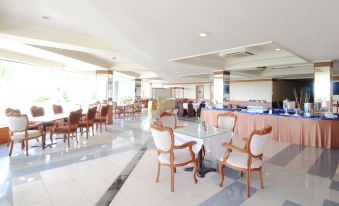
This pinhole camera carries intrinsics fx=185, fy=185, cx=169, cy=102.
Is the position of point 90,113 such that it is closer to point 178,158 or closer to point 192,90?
point 178,158

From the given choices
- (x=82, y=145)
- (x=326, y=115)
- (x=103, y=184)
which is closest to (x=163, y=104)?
(x=82, y=145)

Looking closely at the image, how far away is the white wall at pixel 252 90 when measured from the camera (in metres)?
12.6

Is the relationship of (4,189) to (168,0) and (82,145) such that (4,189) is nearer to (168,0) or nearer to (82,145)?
(82,145)

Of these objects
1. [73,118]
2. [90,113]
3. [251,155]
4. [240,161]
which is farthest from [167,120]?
[90,113]

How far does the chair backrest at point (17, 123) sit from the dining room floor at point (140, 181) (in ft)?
1.94

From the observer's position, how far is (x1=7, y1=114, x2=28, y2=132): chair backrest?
160 inches

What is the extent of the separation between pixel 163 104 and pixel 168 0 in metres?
12.3

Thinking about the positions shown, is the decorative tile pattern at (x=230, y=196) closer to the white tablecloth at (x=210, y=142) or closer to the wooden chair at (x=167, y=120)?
the white tablecloth at (x=210, y=142)

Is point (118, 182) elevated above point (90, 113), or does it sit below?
below

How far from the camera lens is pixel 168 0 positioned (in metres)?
2.24

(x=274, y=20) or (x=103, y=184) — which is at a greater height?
(x=274, y=20)

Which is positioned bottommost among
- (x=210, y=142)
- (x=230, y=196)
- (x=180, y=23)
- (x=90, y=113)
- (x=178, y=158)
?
(x=230, y=196)

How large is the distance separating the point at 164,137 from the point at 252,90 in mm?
12452

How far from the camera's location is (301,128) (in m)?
5.05
